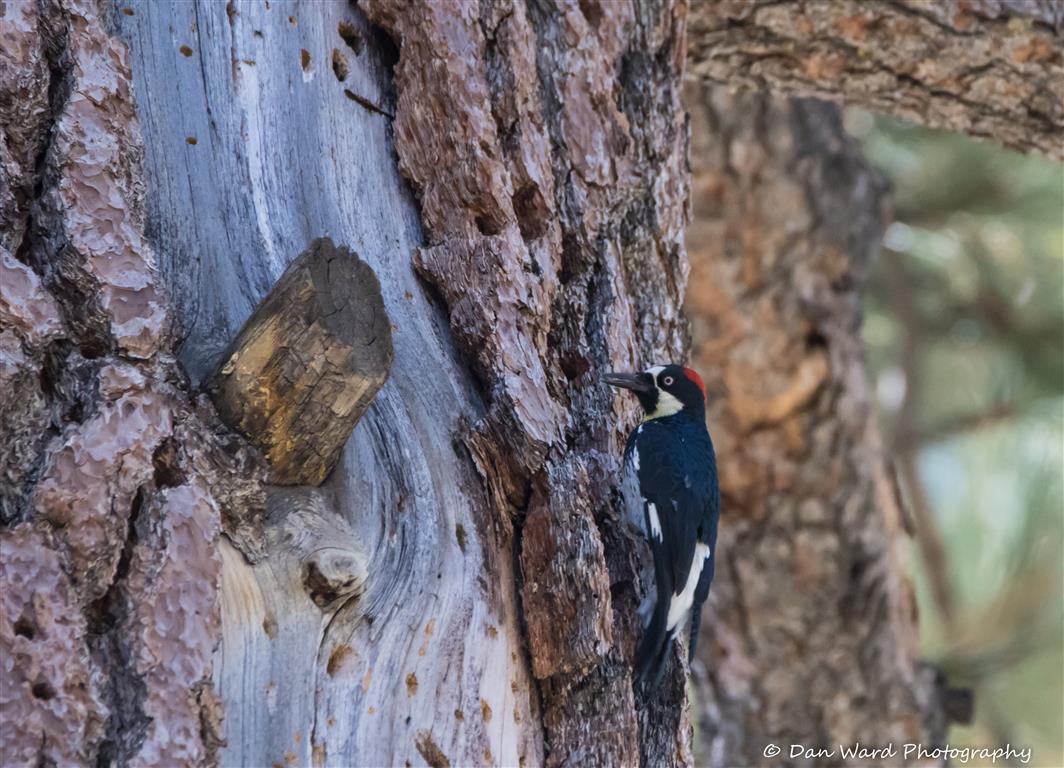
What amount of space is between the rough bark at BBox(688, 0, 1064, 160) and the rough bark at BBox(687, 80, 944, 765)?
102 centimetres

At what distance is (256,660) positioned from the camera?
1672 millimetres

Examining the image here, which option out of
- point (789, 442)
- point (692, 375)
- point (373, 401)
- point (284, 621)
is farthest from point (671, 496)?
point (789, 442)

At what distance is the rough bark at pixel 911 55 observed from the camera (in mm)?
3123

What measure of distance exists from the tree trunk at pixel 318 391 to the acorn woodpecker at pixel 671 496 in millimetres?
66

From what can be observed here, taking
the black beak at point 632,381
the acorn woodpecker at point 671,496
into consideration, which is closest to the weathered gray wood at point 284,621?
the acorn woodpecker at point 671,496

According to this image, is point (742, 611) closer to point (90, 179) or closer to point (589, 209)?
point (589, 209)

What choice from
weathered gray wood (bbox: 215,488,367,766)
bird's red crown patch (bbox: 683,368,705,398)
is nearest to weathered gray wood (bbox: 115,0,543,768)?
weathered gray wood (bbox: 215,488,367,766)

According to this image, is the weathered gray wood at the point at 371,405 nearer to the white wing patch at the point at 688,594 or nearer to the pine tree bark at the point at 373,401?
the pine tree bark at the point at 373,401

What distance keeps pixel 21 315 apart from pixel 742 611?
337 cm

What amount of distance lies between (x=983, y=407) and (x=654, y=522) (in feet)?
11.7

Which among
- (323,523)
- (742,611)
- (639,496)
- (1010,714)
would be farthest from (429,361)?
(1010,714)

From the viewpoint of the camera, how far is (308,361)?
1.66 meters

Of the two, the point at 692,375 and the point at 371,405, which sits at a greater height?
the point at 371,405

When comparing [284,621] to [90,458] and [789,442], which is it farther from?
[789,442]
